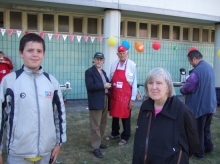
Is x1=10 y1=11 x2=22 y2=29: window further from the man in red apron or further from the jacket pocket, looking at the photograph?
the jacket pocket

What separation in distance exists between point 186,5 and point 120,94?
20.6ft

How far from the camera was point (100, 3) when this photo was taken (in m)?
7.97

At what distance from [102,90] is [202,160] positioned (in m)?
2.29

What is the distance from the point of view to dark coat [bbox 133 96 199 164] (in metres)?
2.04

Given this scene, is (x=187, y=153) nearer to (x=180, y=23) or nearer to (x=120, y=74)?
(x=120, y=74)

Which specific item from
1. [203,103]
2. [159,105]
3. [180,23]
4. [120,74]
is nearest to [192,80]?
[203,103]

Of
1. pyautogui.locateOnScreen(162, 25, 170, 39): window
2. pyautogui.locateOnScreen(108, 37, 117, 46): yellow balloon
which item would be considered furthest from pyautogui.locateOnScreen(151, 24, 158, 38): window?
pyautogui.locateOnScreen(108, 37, 117, 46): yellow balloon

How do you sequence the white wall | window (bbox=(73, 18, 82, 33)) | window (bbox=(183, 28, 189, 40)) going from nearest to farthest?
1. the white wall
2. window (bbox=(73, 18, 82, 33))
3. window (bbox=(183, 28, 189, 40))

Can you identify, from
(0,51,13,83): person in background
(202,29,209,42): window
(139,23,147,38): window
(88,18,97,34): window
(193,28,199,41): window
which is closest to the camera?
(0,51,13,83): person in background

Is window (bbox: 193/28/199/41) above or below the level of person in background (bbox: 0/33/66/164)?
Answer: above

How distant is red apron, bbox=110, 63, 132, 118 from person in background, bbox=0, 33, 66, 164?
107 inches

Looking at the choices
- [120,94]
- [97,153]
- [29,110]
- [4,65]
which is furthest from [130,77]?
[4,65]

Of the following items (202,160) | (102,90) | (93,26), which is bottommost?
(202,160)

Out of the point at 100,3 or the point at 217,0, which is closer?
the point at 100,3
